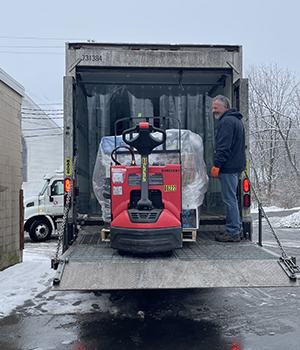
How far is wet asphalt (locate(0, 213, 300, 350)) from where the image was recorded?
11.5 feet

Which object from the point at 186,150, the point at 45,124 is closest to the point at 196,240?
the point at 186,150

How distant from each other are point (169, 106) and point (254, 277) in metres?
4.19

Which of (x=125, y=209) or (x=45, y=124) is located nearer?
(x=125, y=209)

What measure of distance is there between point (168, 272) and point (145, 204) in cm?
76

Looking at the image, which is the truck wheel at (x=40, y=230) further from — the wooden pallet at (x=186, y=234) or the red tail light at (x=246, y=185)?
the red tail light at (x=246, y=185)

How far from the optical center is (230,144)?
15.3 feet

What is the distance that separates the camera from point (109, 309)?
4551 millimetres

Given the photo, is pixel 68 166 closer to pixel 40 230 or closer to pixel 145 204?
pixel 145 204

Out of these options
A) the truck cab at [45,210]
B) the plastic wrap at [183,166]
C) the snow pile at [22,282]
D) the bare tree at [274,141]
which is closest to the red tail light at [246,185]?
the plastic wrap at [183,166]

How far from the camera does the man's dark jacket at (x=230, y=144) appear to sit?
4.65 metres

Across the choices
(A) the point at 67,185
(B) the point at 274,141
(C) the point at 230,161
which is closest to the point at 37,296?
(A) the point at 67,185

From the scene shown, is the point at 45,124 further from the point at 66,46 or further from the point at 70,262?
the point at 70,262

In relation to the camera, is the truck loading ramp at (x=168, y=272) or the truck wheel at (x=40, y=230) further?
the truck wheel at (x=40, y=230)

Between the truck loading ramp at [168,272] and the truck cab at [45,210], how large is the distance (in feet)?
23.7
